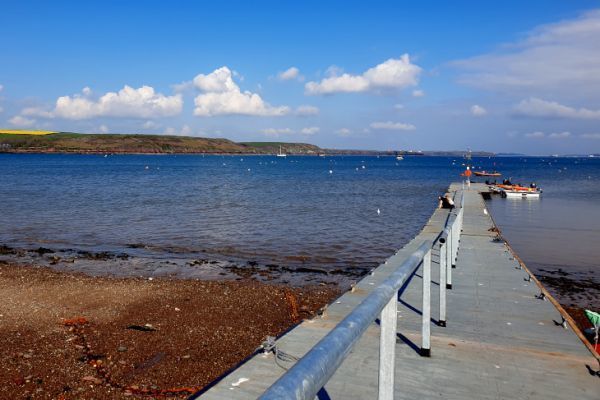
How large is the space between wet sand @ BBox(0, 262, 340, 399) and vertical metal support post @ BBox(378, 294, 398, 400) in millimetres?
5229

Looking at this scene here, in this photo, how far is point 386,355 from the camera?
3139 millimetres

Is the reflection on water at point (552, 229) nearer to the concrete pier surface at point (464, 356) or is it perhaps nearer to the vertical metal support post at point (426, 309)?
the concrete pier surface at point (464, 356)

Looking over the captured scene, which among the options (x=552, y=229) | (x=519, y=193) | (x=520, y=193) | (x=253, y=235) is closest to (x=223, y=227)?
(x=253, y=235)

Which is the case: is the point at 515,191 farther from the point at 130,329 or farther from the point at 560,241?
the point at 130,329

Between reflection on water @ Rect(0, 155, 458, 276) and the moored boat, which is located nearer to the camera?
reflection on water @ Rect(0, 155, 458, 276)

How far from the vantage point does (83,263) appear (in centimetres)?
1802

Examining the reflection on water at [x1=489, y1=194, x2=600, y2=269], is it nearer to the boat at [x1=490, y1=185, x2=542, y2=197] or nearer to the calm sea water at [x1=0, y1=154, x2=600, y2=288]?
the calm sea water at [x1=0, y1=154, x2=600, y2=288]

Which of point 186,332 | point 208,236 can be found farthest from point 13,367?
point 208,236

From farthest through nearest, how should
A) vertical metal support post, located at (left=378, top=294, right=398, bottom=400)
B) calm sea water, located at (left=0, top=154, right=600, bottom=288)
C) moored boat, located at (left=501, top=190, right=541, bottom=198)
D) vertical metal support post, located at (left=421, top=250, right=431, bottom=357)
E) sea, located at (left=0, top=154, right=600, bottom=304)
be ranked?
moored boat, located at (left=501, top=190, right=541, bottom=198), calm sea water, located at (left=0, top=154, right=600, bottom=288), sea, located at (left=0, top=154, right=600, bottom=304), vertical metal support post, located at (left=421, top=250, right=431, bottom=357), vertical metal support post, located at (left=378, top=294, right=398, bottom=400)

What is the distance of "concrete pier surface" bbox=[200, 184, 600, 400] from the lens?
5113 mm

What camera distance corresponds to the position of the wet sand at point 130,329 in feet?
25.5

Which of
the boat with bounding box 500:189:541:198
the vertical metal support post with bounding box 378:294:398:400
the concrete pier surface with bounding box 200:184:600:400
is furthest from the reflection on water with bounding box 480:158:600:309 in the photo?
the vertical metal support post with bounding box 378:294:398:400

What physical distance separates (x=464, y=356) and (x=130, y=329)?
7.27 meters

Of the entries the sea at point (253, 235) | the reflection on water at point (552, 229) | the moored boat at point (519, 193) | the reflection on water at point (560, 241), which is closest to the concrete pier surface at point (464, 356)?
the reflection on water at point (560, 241)
